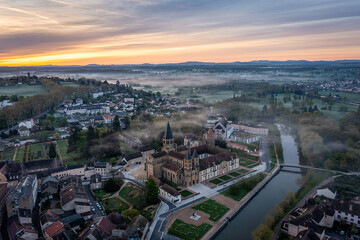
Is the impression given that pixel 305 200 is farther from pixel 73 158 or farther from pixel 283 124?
pixel 283 124

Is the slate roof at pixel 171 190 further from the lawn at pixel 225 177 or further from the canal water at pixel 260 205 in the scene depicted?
the lawn at pixel 225 177

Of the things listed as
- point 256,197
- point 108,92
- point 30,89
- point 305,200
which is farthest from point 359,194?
point 30,89

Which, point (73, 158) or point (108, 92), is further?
point (108, 92)

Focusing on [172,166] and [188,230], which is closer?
[188,230]

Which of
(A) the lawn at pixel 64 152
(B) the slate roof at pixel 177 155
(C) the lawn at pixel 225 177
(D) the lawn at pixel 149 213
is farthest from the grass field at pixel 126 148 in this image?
(D) the lawn at pixel 149 213

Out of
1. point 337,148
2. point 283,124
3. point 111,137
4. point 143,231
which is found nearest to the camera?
point 143,231

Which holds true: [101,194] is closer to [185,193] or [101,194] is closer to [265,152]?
[185,193]

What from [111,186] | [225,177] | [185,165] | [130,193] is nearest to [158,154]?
[185,165]
